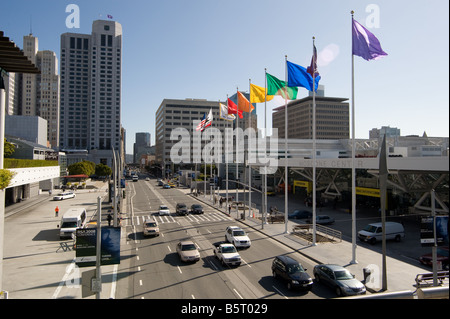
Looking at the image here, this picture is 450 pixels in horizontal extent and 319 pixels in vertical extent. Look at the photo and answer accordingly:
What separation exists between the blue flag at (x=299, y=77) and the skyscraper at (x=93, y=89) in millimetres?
155967

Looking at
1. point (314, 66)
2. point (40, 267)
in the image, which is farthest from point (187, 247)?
point (314, 66)

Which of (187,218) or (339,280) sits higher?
(339,280)

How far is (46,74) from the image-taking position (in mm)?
181500

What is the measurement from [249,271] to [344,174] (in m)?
35.5

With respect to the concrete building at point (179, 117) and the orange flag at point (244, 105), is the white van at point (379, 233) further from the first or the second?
the concrete building at point (179, 117)

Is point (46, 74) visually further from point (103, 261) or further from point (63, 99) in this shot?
point (103, 261)

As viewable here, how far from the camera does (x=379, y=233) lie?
27312 mm

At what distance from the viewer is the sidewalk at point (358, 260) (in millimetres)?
17750

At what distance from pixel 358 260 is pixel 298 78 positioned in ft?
50.0

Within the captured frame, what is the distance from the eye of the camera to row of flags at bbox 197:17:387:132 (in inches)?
778

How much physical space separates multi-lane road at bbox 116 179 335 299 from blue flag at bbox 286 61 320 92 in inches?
552

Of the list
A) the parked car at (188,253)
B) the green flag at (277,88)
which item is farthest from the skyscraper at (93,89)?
the parked car at (188,253)

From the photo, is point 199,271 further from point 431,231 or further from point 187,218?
point 187,218
